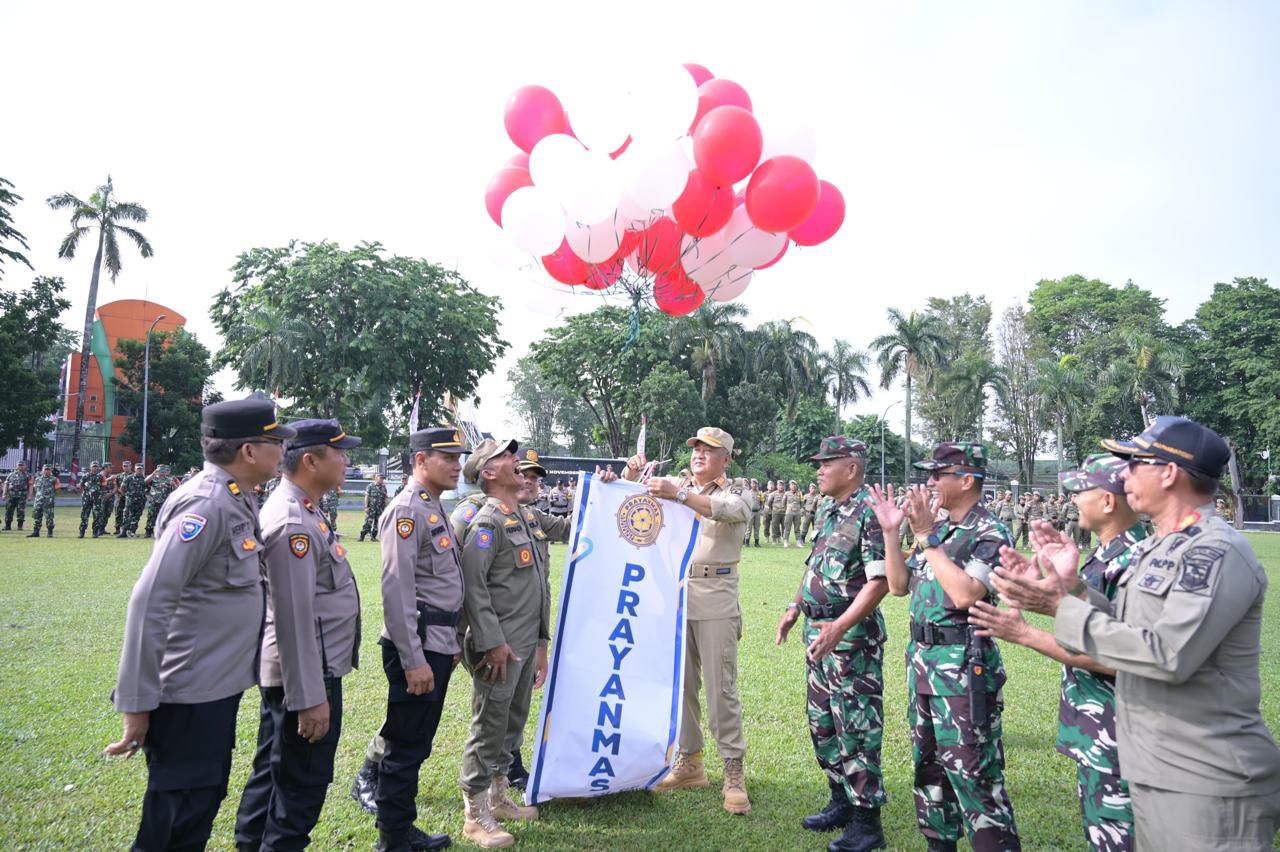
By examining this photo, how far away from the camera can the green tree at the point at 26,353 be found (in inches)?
1009

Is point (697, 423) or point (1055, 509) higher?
point (697, 423)

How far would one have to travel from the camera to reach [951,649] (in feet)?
10.8

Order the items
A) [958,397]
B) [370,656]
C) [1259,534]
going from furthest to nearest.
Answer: [958,397]
[1259,534]
[370,656]

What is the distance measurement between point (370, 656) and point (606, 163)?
5.17 meters

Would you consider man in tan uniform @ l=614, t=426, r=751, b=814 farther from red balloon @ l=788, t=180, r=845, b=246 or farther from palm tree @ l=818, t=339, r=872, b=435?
palm tree @ l=818, t=339, r=872, b=435

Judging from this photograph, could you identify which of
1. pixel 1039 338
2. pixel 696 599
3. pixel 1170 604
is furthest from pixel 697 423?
pixel 1170 604

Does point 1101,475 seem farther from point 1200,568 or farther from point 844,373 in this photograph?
point 844,373

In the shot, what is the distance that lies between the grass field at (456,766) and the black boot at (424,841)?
5.4 inches

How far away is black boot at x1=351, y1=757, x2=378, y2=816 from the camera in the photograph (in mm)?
4086

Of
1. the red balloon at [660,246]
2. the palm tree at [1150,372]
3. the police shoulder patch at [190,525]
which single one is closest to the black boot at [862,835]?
the police shoulder patch at [190,525]

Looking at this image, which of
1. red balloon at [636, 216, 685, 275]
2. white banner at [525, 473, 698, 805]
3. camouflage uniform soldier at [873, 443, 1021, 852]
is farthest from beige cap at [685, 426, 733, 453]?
red balloon at [636, 216, 685, 275]

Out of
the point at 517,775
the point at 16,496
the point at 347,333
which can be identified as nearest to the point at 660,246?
the point at 517,775

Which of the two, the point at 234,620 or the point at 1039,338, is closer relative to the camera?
the point at 234,620

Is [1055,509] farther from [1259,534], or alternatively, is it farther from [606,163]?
[606,163]
